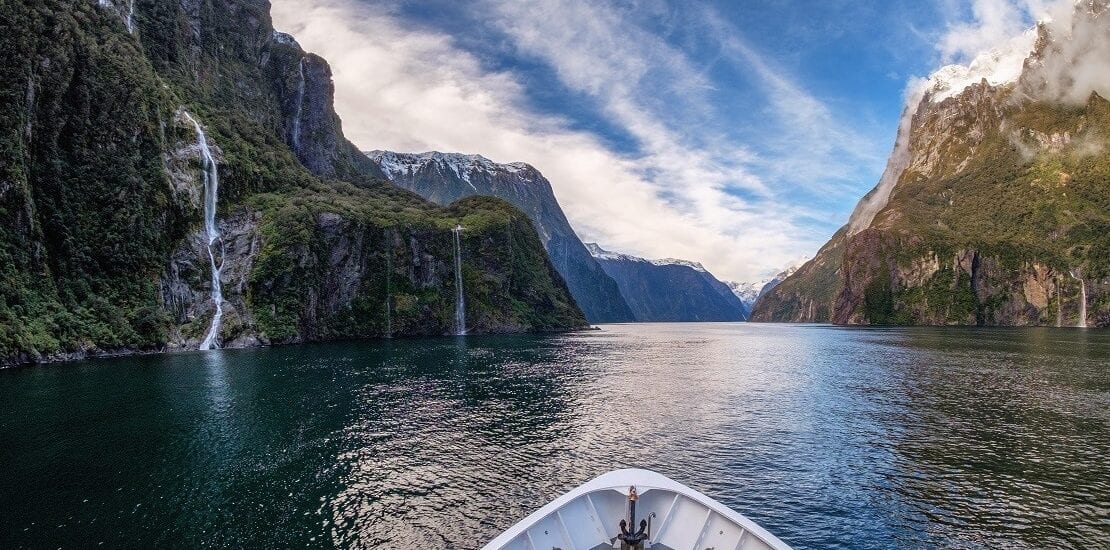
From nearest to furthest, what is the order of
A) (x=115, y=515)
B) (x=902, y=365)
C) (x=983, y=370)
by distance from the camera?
(x=115, y=515)
(x=983, y=370)
(x=902, y=365)

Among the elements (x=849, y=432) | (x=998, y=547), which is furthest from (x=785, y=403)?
(x=998, y=547)

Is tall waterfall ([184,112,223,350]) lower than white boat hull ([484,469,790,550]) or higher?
higher

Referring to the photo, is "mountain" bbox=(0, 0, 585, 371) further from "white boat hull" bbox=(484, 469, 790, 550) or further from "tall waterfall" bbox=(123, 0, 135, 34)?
"white boat hull" bbox=(484, 469, 790, 550)

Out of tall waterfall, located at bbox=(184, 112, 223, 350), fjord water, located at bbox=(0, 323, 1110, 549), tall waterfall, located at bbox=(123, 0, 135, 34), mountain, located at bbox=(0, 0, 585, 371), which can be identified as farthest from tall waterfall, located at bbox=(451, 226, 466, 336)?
fjord water, located at bbox=(0, 323, 1110, 549)

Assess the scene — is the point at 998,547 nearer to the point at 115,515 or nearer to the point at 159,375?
the point at 115,515

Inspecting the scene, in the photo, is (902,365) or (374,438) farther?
(902,365)

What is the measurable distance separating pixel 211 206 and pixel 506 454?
11570cm

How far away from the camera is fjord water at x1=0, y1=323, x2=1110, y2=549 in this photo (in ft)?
67.4

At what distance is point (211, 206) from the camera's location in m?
117

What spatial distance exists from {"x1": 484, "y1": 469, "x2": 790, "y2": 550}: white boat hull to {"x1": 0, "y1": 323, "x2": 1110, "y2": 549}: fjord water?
19.4 ft

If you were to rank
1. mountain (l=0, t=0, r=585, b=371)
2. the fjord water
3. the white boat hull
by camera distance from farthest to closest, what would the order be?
mountain (l=0, t=0, r=585, b=371) → the fjord water → the white boat hull

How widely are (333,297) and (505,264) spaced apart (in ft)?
215

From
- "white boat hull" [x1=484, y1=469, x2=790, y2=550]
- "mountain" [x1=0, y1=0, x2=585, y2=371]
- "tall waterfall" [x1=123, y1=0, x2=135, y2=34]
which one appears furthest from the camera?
"tall waterfall" [x1=123, y1=0, x2=135, y2=34]

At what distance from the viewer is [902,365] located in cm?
7419
